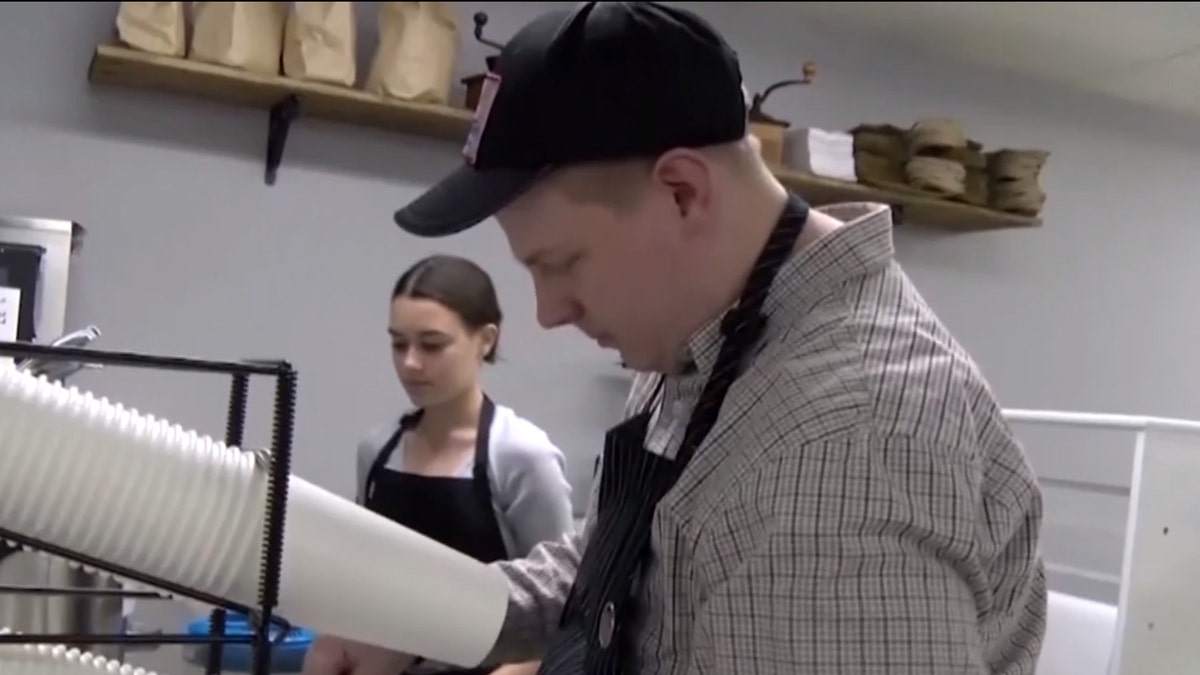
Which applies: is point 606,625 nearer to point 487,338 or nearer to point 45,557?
point 45,557

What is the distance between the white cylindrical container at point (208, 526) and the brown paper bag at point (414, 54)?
56 centimetres

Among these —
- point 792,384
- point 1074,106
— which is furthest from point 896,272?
point 1074,106

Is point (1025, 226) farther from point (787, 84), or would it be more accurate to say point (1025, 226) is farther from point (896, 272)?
point (896, 272)

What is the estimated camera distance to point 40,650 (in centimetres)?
51

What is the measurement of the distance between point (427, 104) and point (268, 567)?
2.38 feet

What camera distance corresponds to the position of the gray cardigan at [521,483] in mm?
1117

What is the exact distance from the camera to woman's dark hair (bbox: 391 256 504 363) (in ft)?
3.93

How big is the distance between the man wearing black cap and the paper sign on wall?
0.20 meters

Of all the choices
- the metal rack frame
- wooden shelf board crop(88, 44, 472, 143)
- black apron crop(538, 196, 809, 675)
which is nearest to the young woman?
wooden shelf board crop(88, 44, 472, 143)

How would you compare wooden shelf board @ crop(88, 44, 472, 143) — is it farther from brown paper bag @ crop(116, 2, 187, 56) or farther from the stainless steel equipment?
the stainless steel equipment

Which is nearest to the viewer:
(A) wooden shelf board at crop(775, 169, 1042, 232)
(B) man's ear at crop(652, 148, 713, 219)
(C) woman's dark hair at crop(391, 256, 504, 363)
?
(B) man's ear at crop(652, 148, 713, 219)

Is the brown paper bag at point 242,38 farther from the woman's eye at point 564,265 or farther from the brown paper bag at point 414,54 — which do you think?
the woman's eye at point 564,265

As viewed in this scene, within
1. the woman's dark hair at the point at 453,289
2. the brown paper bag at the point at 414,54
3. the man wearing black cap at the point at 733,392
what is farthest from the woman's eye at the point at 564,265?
the woman's dark hair at the point at 453,289

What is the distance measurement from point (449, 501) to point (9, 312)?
0.55 meters
